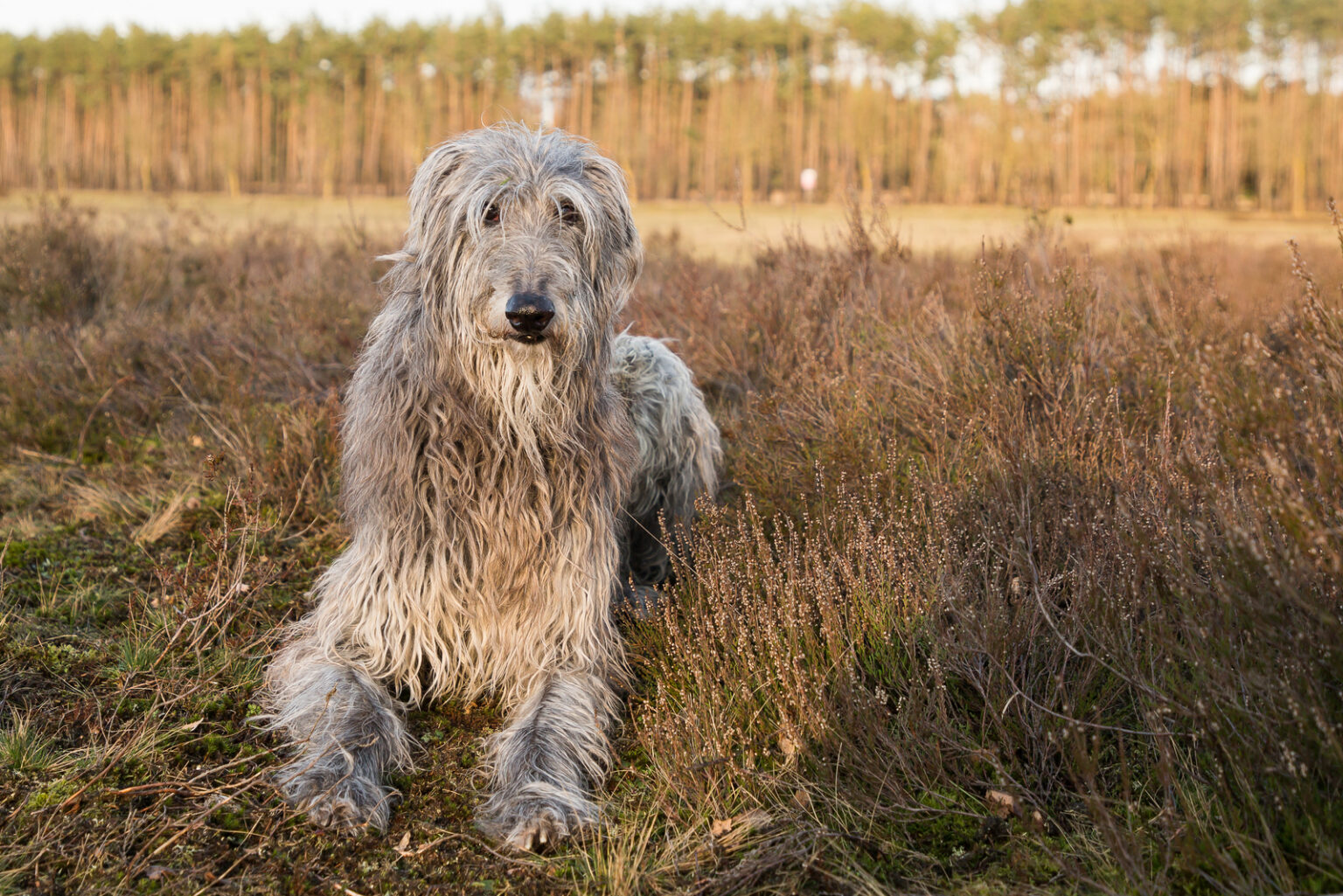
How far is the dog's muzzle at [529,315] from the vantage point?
2.83 m

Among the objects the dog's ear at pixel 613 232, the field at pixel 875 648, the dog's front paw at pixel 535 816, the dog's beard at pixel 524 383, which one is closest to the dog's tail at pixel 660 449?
the field at pixel 875 648

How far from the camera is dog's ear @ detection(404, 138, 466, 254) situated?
312cm

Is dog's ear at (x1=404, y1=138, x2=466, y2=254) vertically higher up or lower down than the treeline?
lower down

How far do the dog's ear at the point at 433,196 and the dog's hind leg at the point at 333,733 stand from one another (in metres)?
1.58

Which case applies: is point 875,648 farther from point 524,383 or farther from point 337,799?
point 337,799

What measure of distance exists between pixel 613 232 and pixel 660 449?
1402 mm

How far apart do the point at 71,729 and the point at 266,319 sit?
5.38 m

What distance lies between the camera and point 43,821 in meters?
2.62

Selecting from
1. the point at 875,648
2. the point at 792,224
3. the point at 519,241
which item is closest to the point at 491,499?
the point at 519,241

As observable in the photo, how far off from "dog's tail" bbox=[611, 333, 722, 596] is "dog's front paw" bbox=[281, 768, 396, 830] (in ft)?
5.39

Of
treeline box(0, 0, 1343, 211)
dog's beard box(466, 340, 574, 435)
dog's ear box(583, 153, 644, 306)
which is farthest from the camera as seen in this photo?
treeline box(0, 0, 1343, 211)

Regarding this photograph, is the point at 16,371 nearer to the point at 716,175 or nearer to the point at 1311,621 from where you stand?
the point at 1311,621

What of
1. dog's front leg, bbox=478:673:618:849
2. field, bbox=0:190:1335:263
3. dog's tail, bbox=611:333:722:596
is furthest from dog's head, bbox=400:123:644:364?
field, bbox=0:190:1335:263

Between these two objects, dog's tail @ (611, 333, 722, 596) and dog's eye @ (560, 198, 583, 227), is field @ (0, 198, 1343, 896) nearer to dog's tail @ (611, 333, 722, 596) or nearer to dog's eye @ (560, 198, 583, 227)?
dog's tail @ (611, 333, 722, 596)
